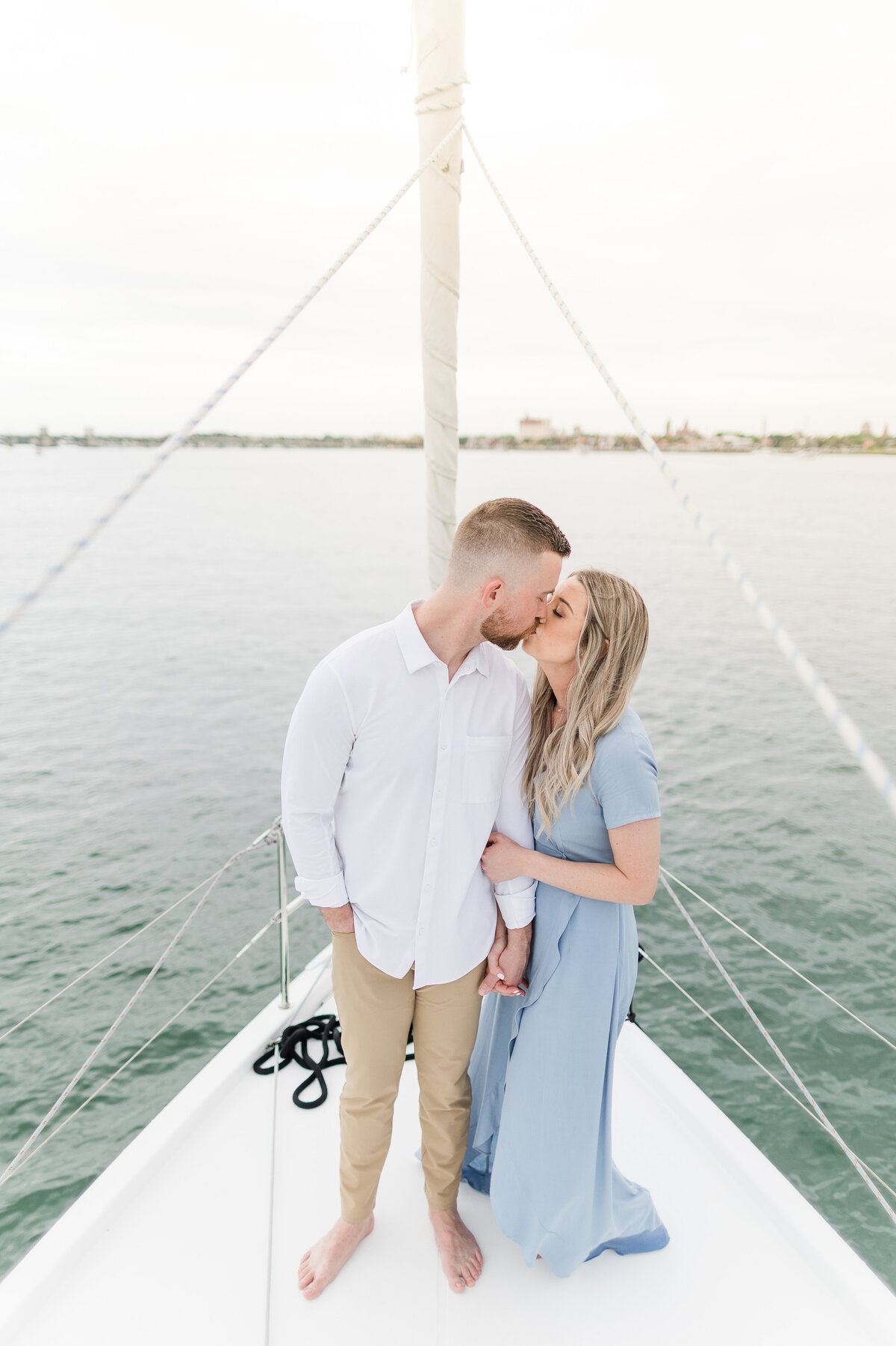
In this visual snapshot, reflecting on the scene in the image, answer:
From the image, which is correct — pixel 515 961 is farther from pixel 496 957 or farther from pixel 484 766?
pixel 484 766

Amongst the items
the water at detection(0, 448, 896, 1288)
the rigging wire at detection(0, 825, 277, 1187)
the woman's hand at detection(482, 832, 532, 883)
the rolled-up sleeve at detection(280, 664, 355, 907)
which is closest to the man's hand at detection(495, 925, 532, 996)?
the woman's hand at detection(482, 832, 532, 883)

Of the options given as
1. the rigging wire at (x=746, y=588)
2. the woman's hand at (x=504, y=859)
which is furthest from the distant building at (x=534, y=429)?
the woman's hand at (x=504, y=859)

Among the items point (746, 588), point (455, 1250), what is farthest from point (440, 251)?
point (455, 1250)

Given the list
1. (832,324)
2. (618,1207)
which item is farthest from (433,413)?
(832,324)

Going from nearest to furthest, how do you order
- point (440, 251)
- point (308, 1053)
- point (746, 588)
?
point (746, 588), point (440, 251), point (308, 1053)

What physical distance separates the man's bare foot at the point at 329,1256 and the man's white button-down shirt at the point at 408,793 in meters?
0.58

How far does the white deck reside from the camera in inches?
53.6

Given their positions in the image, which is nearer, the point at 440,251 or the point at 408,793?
the point at 408,793

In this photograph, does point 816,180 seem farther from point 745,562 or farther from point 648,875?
point 648,875

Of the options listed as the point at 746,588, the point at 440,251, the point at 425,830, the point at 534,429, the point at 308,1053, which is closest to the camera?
the point at 746,588

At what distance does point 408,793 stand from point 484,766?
149 millimetres

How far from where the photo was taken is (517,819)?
4.65 ft

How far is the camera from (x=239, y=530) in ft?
83.5

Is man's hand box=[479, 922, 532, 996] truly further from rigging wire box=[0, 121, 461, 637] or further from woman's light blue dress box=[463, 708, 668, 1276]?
rigging wire box=[0, 121, 461, 637]
